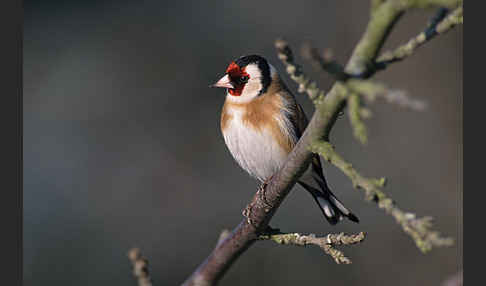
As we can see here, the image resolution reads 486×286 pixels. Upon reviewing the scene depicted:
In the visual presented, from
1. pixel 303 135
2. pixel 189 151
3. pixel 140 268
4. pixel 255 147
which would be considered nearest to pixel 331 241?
pixel 303 135

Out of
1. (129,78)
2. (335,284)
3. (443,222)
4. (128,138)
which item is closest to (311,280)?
(335,284)

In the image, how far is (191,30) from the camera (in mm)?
5941

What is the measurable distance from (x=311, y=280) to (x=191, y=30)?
292 cm

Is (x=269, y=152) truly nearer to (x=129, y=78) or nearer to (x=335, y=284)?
(x=335, y=284)

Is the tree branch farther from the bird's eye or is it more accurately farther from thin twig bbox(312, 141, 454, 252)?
the bird's eye

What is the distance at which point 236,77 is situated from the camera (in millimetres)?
2627

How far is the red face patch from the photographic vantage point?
8.57 feet

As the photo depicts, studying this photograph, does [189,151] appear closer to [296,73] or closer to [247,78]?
[247,78]

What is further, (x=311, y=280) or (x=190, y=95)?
(x=190, y=95)

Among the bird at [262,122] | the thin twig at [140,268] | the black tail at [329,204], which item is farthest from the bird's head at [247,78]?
the thin twig at [140,268]

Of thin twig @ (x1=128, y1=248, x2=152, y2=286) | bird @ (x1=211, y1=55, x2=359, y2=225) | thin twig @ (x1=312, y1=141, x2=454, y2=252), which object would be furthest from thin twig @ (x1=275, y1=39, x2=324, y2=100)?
bird @ (x1=211, y1=55, x2=359, y2=225)

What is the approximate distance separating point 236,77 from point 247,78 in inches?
2.2

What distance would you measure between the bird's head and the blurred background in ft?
6.65

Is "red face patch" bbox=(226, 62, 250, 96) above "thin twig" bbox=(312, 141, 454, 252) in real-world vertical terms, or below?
above
